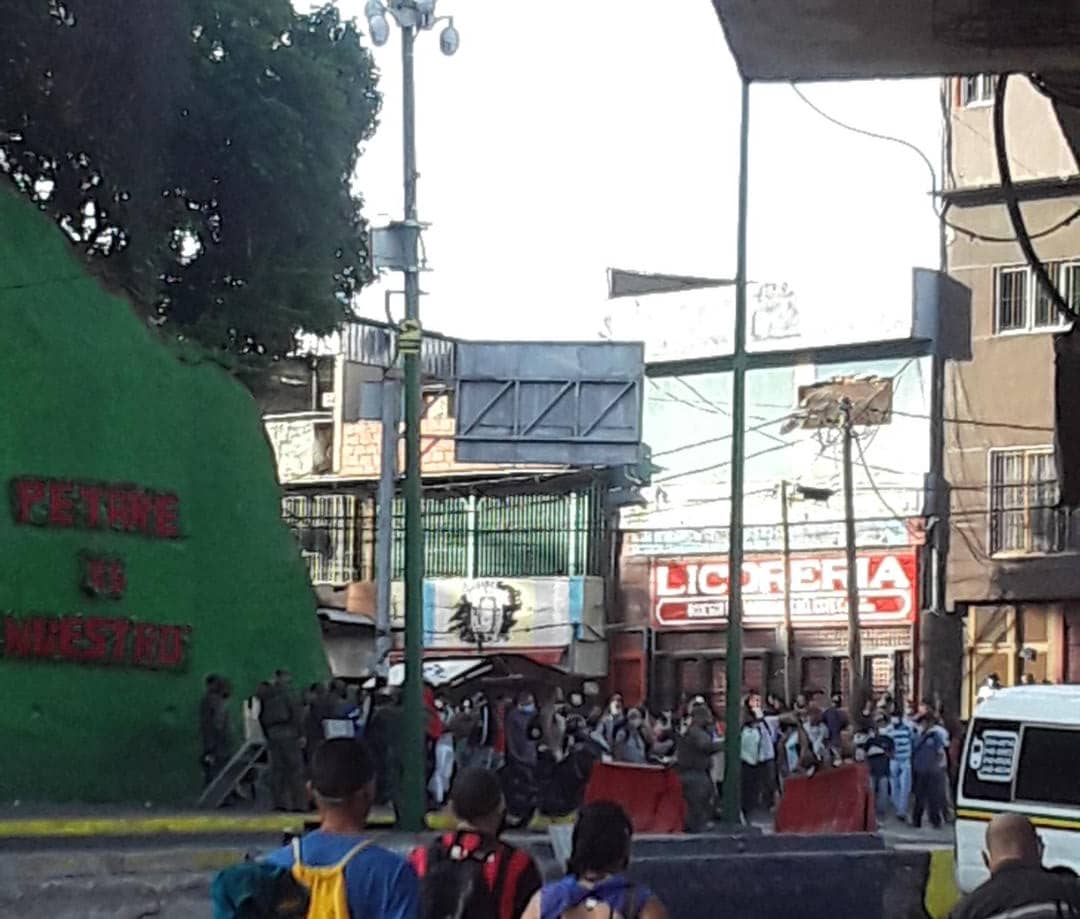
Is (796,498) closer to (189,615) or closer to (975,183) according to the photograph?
(975,183)

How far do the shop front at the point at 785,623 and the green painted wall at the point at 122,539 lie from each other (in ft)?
49.0

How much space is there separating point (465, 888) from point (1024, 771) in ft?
33.0

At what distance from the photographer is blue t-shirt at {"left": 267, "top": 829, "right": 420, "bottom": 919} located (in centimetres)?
572

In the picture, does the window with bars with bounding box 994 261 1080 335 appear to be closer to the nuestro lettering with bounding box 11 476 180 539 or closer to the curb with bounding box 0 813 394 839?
the nuestro lettering with bounding box 11 476 180 539

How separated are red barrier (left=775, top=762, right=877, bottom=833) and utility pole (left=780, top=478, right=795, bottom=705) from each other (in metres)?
22.6

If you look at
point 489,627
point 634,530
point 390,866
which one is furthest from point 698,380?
point 390,866

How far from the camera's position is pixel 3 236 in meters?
23.5

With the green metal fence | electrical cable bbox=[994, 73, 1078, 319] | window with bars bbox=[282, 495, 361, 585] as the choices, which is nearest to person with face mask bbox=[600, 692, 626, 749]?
the green metal fence

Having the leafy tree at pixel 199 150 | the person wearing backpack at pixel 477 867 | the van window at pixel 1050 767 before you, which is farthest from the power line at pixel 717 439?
the person wearing backpack at pixel 477 867

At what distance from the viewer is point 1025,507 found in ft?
127

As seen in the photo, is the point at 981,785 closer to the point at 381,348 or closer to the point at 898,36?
the point at 898,36

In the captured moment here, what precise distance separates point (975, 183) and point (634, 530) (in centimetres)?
988

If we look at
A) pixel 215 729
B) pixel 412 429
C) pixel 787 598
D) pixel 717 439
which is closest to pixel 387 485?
pixel 717 439

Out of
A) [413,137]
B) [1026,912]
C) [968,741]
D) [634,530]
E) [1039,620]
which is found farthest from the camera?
[634,530]
